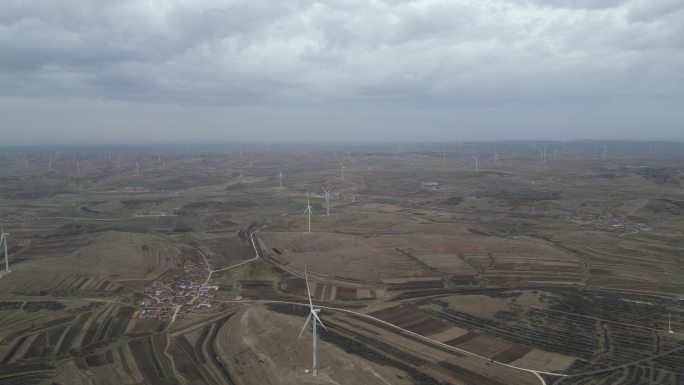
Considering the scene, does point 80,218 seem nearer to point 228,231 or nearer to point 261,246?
point 228,231

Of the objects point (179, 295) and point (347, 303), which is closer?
point (347, 303)

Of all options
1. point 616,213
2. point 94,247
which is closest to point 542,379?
point 94,247

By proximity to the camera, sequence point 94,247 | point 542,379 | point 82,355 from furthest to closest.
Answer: point 94,247 < point 82,355 < point 542,379

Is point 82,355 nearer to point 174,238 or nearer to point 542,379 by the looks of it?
point 542,379

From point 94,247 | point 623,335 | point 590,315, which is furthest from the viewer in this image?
point 94,247

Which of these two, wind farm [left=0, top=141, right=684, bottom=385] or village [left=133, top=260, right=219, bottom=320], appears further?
village [left=133, top=260, right=219, bottom=320]

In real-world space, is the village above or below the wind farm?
below

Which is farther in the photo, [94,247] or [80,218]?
[80,218]

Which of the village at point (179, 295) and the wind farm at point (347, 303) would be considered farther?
the village at point (179, 295)

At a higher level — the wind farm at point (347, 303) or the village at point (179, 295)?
the wind farm at point (347, 303)
